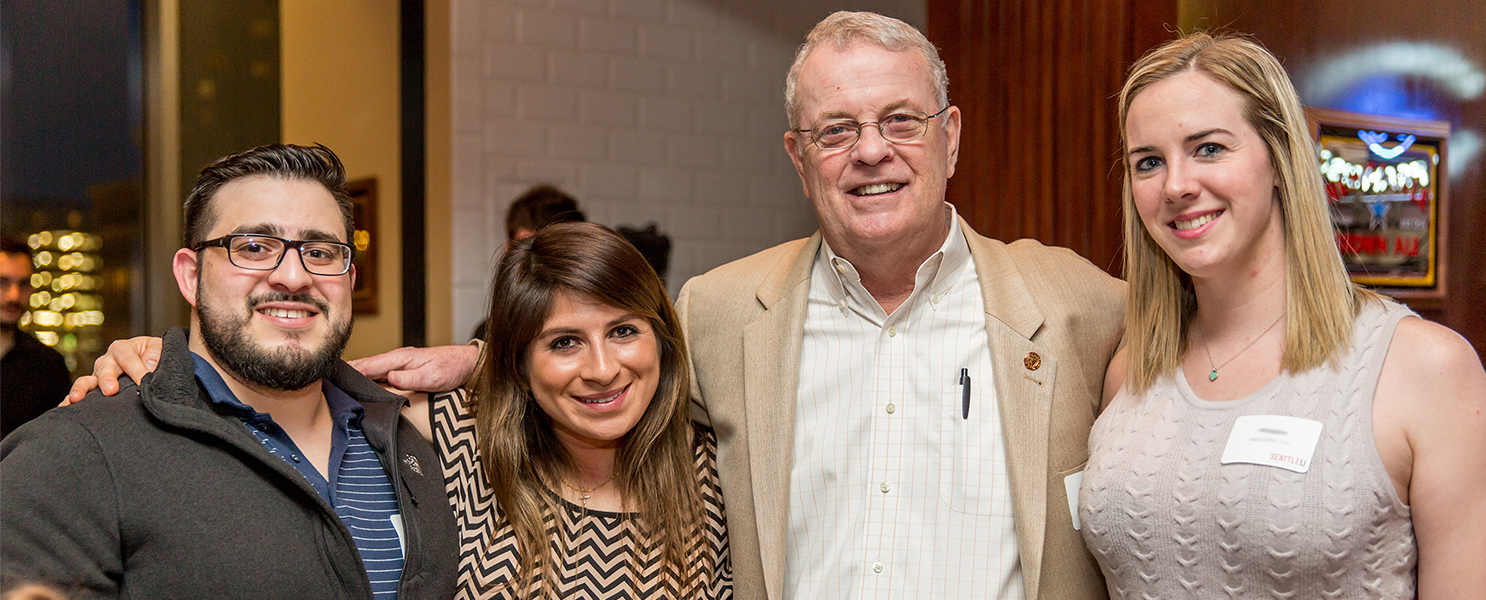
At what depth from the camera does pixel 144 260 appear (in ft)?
11.4

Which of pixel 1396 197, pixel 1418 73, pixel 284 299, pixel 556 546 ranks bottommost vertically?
pixel 556 546

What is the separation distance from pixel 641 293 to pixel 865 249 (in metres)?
0.46

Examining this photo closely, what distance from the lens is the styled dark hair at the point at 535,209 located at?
13.8 feet

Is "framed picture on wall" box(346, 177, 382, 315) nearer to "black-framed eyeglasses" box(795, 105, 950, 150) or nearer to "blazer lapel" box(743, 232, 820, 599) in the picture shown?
"blazer lapel" box(743, 232, 820, 599)

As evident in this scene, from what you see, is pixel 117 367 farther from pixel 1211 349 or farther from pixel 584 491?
pixel 1211 349

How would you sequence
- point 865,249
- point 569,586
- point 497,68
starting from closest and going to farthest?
1. point 569,586
2. point 865,249
3. point 497,68

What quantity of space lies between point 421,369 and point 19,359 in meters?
1.56

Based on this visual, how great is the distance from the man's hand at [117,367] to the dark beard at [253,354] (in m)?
0.10

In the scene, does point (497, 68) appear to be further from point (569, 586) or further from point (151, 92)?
point (569, 586)

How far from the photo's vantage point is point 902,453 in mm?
2146

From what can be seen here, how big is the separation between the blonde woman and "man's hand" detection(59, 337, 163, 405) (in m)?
1.65

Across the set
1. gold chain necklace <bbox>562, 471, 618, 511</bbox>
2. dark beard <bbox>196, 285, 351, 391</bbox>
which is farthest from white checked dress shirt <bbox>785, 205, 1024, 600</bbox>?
dark beard <bbox>196, 285, 351, 391</bbox>

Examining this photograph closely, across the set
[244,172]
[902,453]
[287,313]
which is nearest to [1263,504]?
[902,453]

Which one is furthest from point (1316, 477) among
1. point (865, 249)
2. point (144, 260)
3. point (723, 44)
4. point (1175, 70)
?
point (723, 44)
